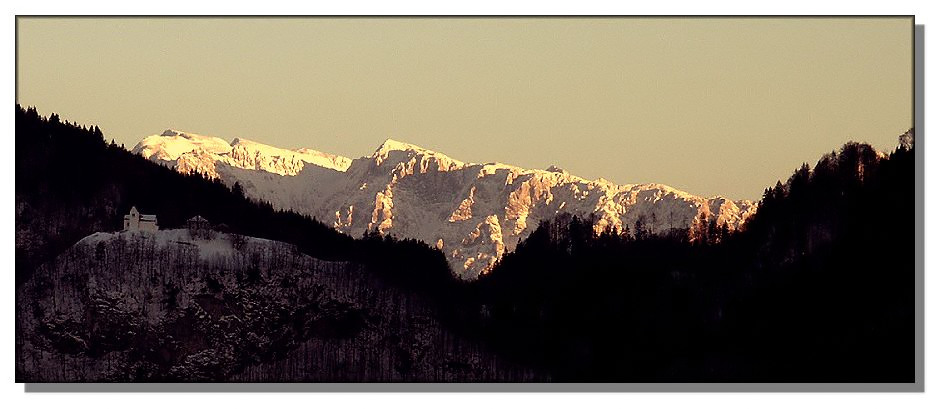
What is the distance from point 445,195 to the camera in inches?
435

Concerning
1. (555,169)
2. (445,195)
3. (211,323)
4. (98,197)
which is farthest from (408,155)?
(98,197)

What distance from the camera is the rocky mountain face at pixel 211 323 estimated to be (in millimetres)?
10883

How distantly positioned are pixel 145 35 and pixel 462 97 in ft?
8.70

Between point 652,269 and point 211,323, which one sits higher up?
point 652,269

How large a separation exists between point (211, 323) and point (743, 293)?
4.31 m

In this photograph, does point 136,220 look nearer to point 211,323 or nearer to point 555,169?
point 211,323

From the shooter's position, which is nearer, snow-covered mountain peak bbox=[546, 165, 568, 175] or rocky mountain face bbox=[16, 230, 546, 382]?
rocky mountain face bbox=[16, 230, 546, 382]

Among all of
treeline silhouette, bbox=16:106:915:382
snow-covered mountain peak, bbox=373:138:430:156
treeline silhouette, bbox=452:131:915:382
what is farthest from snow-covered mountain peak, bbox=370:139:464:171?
treeline silhouette, bbox=452:131:915:382

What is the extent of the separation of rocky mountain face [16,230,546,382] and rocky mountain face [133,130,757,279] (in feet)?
1.69

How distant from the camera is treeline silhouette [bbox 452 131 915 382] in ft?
35.5

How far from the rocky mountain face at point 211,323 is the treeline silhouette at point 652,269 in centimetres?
17

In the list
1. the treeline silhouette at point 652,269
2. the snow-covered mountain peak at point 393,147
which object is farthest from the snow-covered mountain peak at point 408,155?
the treeline silhouette at point 652,269

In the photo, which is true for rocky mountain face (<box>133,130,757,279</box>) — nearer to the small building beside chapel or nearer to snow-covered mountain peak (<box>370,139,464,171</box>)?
snow-covered mountain peak (<box>370,139,464,171</box>)
